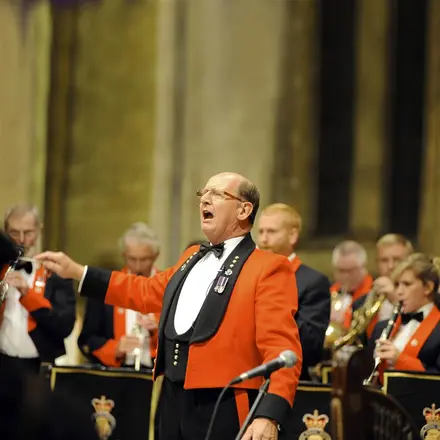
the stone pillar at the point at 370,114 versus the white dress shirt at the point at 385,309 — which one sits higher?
the stone pillar at the point at 370,114

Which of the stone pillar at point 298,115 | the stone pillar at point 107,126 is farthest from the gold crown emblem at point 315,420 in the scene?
the stone pillar at point 107,126

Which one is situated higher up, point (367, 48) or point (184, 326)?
point (367, 48)

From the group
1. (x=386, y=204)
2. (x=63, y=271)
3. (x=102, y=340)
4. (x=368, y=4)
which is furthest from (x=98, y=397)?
(x=368, y=4)

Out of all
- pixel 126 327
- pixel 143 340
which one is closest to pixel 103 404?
pixel 143 340

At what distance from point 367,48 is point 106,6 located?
2834 mm

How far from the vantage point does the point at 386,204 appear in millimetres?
10617

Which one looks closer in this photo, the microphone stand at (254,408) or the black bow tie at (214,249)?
the microphone stand at (254,408)

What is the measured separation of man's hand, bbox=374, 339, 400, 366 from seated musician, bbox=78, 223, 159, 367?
139 centimetres

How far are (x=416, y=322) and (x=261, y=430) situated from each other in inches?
81.1

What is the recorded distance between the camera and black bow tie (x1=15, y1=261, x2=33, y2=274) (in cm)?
569

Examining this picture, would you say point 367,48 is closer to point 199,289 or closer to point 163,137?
point 163,137

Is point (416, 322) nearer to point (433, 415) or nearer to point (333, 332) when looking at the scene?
point (433, 415)

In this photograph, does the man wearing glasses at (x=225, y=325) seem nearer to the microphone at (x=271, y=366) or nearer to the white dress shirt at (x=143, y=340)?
the microphone at (x=271, y=366)

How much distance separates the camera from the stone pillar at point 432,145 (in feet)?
32.7
